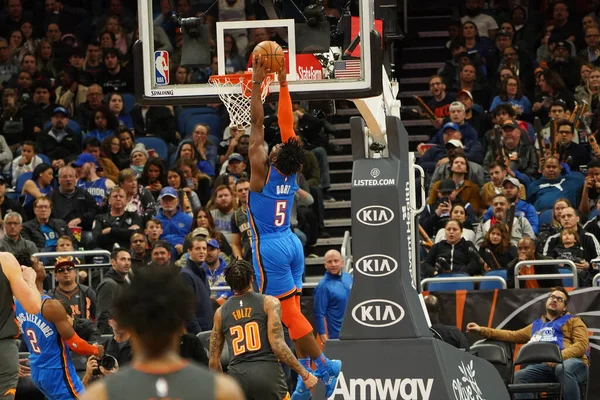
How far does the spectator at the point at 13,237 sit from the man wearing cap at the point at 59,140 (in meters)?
3.58

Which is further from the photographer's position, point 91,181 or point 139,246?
Result: point 91,181

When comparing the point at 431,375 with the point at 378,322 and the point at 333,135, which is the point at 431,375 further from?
the point at 333,135

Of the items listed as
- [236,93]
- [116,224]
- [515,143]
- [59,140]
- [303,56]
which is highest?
[303,56]

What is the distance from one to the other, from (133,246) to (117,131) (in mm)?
3884

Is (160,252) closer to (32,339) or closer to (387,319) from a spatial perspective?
(32,339)

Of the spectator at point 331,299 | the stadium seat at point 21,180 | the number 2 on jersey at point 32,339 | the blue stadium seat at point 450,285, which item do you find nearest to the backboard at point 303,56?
the number 2 on jersey at point 32,339

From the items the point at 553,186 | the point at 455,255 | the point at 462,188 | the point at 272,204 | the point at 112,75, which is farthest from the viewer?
the point at 112,75

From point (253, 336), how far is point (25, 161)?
29.7 ft

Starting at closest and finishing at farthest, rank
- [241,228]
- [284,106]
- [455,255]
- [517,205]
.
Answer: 1. [284,106]
2. [455,255]
3. [241,228]
4. [517,205]

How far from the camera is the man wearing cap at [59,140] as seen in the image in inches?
730

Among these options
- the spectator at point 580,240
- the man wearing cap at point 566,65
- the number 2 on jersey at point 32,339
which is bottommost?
the number 2 on jersey at point 32,339

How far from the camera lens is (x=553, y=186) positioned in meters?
16.6

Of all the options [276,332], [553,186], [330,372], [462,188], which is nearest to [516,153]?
[553,186]

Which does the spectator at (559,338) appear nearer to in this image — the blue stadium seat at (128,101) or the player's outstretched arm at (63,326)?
the player's outstretched arm at (63,326)
